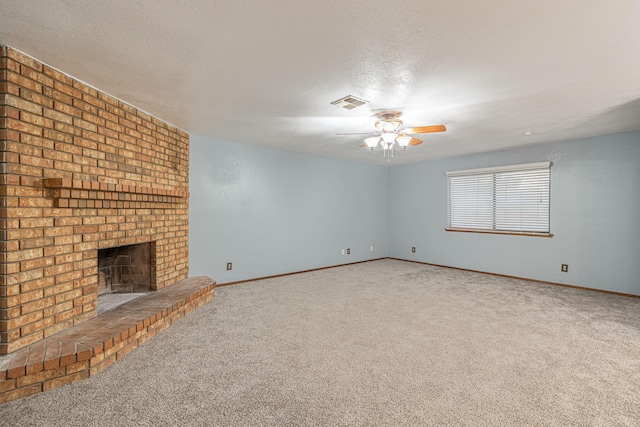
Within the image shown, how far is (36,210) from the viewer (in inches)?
88.1

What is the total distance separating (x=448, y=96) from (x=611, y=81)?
121 centimetres

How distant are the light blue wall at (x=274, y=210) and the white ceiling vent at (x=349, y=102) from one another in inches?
94.5

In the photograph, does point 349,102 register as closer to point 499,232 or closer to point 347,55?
point 347,55

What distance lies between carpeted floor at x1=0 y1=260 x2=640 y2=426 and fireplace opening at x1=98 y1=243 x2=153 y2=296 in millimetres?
775

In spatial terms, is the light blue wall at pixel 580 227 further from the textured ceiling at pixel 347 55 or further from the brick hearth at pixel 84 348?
the brick hearth at pixel 84 348

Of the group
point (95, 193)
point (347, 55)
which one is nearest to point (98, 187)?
point (95, 193)

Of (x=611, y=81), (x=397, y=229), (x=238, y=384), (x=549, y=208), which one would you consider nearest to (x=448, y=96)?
(x=611, y=81)

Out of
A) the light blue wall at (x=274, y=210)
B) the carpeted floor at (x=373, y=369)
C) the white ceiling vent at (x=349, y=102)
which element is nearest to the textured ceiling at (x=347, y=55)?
the white ceiling vent at (x=349, y=102)

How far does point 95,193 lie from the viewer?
271 cm

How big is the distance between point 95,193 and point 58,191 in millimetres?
366

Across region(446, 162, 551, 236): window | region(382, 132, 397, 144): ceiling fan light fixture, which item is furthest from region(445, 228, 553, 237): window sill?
region(382, 132, 397, 144): ceiling fan light fixture

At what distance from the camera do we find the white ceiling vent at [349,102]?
2844 mm

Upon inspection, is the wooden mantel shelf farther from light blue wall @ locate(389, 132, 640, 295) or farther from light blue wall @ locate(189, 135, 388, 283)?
light blue wall @ locate(389, 132, 640, 295)

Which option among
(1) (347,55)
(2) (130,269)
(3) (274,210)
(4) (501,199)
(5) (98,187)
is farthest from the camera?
(4) (501,199)
